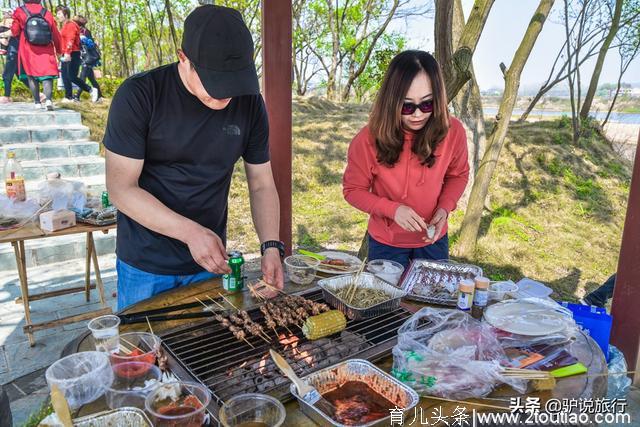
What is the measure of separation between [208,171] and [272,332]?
86 cm

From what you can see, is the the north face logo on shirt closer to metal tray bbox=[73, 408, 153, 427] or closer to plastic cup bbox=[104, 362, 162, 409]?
plastic cup bbox=[104, 362, 162, 409]

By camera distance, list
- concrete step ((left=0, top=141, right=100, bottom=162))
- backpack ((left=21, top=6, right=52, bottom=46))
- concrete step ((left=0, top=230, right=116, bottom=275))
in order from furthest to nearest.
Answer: backpack ((left=21, top=6, right=52, bottom=46))
concrete step ((left=0, top=141, right=100, bottom=162))
concrete step ((left=0, top=230, right=116, bottom=275))

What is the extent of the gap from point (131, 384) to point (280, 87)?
2513 millimetres

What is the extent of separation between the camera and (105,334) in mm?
1543

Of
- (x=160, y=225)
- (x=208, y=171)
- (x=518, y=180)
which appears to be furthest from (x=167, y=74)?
(x=518, y=180)

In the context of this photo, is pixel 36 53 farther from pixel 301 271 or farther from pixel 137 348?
pixel 137 348

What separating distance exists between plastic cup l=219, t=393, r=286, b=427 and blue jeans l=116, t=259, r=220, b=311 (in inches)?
42.9

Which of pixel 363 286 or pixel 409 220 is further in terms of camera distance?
pixel 409 220

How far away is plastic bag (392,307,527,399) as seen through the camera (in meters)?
1.40

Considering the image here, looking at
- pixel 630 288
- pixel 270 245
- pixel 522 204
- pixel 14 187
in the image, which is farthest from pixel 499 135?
pixel 14 187

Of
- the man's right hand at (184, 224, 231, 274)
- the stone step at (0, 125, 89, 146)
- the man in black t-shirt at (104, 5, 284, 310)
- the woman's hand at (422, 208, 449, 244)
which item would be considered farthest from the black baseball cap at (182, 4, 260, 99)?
the stone step at (0, 125, 89, 146)

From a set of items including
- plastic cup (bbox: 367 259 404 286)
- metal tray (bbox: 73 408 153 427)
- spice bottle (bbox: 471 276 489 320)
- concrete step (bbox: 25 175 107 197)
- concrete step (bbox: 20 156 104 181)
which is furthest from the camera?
concrete step (bbox: 20 156 104 181)

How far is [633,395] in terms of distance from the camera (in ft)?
10.2

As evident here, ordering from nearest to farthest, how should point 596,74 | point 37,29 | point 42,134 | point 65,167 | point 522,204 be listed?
point 65,167
point 42,134
point 37,29
point 522,204
point 596,74
